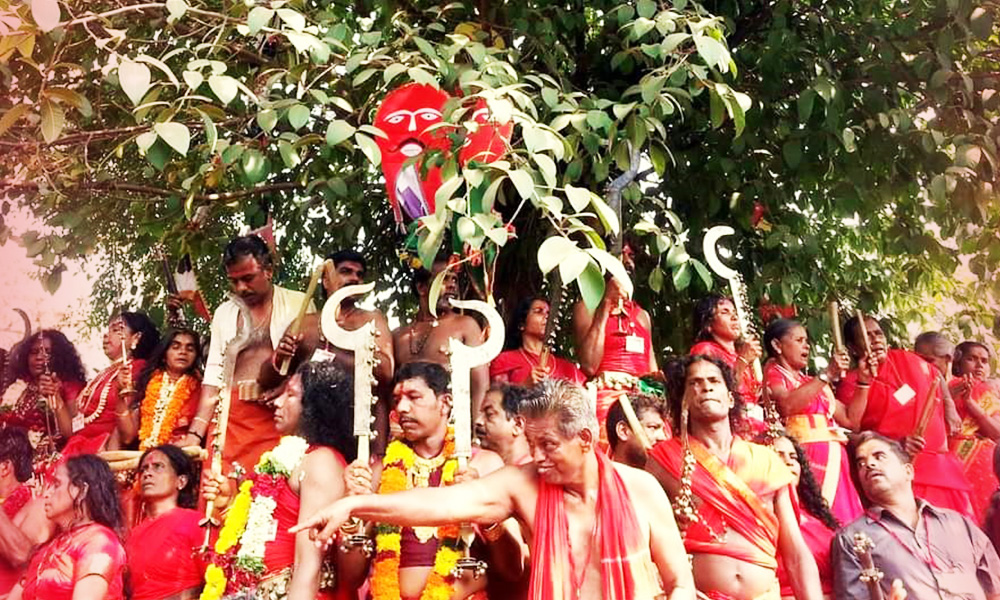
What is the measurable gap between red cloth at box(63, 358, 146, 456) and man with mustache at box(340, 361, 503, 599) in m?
2.32

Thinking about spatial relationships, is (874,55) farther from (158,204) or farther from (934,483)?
(158,204)

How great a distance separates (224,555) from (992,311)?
654 cm

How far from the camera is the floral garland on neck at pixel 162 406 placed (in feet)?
20.5

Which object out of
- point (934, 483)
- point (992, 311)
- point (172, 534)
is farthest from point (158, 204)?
point (992, 311)

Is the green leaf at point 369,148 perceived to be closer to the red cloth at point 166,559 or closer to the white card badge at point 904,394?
the red cloth at point 166,559

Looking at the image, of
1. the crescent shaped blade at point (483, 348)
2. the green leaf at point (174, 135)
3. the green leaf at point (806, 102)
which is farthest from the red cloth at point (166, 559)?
the green leaf at point (806, 102)

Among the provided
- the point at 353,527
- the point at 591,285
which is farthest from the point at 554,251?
the point at 353,527

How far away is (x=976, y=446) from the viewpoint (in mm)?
7145

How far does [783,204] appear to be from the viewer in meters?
7.29

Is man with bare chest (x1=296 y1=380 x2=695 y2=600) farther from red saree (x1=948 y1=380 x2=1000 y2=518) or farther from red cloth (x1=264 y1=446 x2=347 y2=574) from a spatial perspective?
red saree (x1=948 y1=380 x2=1000 y2=518)

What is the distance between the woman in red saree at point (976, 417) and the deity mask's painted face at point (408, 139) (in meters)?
3.52

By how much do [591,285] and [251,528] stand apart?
6.06 ft

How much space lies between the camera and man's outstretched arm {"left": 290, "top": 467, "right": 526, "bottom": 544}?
11.1 feet

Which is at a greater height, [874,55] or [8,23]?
[874,55]
